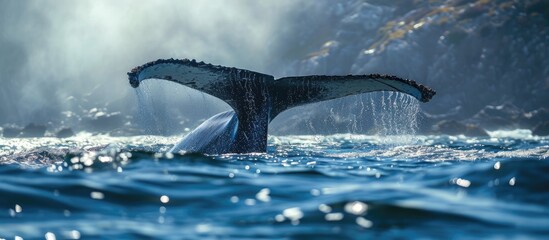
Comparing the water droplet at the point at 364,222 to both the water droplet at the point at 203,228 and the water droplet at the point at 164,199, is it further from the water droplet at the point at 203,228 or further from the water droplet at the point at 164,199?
the water droplet at the point at 164,199

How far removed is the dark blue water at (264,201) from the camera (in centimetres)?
523

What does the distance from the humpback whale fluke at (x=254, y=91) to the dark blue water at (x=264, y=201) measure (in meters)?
2.25

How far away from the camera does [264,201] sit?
6.56 m

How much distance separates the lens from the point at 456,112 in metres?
94.8

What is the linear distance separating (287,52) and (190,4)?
117 ft

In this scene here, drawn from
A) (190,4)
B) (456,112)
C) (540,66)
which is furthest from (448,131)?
(190,4)

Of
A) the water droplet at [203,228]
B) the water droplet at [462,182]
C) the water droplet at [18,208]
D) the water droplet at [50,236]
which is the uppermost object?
the water droplet at [462,182]

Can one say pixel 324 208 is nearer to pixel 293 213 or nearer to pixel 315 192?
pixel 293 213

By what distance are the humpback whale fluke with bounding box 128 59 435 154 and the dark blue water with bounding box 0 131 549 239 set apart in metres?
2.25

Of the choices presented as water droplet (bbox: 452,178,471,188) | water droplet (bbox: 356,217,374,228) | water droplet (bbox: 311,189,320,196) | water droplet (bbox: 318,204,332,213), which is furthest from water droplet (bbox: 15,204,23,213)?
water droplet (bbox: 452,178,471,188)

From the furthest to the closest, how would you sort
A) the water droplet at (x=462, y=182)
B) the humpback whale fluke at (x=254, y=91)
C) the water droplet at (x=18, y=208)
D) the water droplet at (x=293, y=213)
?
the humpback whale fluke at (x=254, y=91), the water droplet at (x=462, y=182), the water droplet at (x=18, y=208), the water droplet at (x=293, y=213)

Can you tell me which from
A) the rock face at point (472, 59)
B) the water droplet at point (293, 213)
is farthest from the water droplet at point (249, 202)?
the rock face at point (472, 59)

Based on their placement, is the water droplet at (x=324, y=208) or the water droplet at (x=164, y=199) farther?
the water droplet at (x=164, y=199)

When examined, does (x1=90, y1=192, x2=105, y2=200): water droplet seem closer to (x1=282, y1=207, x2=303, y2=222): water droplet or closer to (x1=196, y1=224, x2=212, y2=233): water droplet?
(x1=196, y1=224, x2=212, y2=233): water droplet
